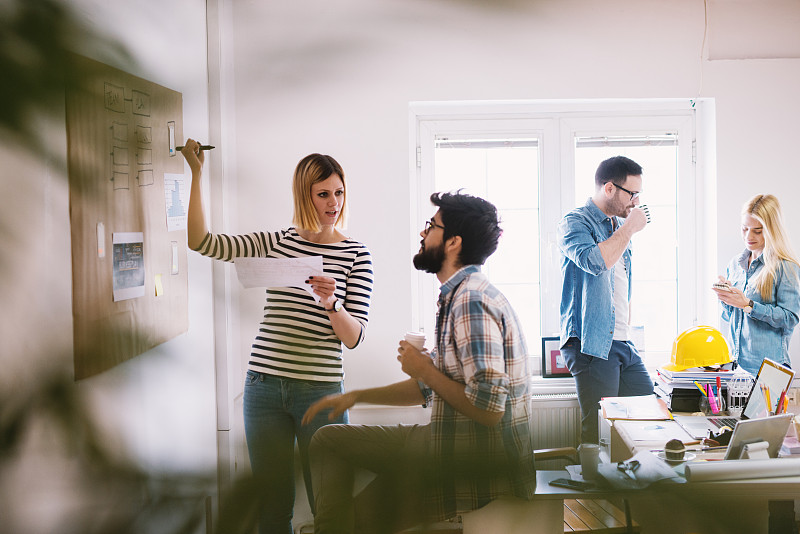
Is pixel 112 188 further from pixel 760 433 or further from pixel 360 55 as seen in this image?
pixel 760 433

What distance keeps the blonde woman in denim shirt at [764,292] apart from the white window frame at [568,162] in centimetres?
38

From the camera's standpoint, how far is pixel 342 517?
23 cm

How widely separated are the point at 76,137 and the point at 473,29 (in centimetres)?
14

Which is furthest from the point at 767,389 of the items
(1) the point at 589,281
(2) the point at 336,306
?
(2) the point at 336,306

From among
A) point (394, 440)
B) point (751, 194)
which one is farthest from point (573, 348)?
point (394, 440)

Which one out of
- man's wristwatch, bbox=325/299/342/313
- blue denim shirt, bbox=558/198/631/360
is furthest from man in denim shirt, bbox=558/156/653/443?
man's wristwatch, bbox=325/299/342/313

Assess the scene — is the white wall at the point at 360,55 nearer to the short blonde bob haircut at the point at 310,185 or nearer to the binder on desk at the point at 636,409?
the short blonde bob haircut at the point at 310,185

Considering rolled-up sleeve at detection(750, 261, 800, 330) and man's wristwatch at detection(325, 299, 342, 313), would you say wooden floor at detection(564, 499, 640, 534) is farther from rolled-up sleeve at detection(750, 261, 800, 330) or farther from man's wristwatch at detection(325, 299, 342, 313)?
rolled-up sleeve at detection(750, 261, 800, 330)

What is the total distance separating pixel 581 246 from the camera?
2775 mm

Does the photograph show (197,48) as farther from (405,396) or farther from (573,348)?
(573,348)

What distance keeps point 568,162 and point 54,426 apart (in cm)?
362

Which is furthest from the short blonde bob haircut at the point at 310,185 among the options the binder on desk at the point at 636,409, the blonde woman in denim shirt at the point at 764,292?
the blonde woman in denim shirt at the point at 764,292

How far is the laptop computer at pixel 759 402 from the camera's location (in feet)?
6.97

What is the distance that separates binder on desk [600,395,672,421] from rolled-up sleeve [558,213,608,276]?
1.91ft
